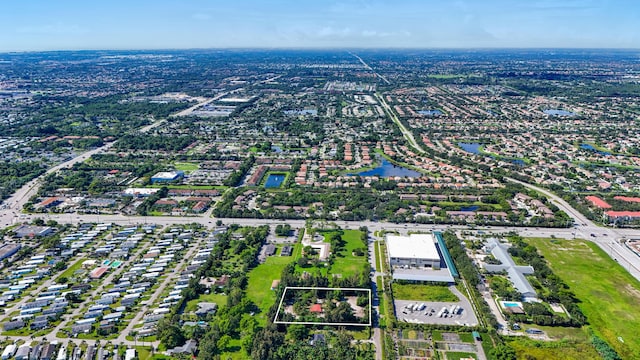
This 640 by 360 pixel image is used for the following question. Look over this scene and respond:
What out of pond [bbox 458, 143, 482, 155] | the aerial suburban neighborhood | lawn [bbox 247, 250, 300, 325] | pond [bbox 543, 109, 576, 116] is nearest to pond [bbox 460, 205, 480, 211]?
the aerial suburban neighborhood

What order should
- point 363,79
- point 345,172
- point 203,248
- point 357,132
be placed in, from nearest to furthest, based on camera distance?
point 203,248 → point 345,172 → point 357,132 → point 363,79

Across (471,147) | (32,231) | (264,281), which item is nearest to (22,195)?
(32,231)

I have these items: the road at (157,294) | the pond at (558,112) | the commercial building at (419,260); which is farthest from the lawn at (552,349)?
the pond at (558,112)

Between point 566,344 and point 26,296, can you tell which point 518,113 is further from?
point 26,296

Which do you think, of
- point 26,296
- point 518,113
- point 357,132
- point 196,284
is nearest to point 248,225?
point 196,284

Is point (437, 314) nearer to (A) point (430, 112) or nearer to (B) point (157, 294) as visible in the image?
Answer: (B) point (157, 294)

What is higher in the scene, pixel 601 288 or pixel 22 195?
pixel 22 195

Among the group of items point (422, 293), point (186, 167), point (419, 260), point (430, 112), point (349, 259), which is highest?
point (430, 112)
